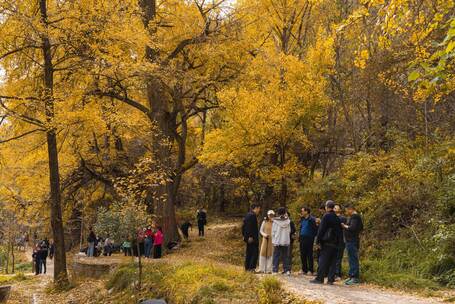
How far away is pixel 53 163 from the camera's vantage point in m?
15.1

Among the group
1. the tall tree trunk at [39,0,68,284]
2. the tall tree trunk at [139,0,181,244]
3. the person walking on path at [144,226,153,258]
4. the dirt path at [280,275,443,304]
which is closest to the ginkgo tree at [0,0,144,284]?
the tall tree trunk at [39,0,68,284]

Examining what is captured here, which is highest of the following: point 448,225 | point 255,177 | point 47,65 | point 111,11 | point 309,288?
point 111,11

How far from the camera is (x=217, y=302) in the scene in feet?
28.8

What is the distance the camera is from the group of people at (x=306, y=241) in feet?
32.5

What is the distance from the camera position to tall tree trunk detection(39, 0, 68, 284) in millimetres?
13555

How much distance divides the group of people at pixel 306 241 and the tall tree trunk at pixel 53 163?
637 centimetres

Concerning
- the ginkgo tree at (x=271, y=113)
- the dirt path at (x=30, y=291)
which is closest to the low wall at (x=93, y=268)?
the dirt path at (x=30, y=291)

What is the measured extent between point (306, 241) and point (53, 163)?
8506 millimetres

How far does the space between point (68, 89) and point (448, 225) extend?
464 inches

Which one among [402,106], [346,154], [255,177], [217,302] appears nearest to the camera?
[217,302]

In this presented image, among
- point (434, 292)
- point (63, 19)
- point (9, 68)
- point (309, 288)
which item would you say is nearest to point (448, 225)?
point (434, 292)

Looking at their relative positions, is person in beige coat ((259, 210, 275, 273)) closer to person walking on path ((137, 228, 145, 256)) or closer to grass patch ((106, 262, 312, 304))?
grass patch ((106, 262, 312, 304))

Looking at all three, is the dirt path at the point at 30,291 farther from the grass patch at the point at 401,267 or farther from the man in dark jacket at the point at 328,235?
the grass patch at the point at 401,267

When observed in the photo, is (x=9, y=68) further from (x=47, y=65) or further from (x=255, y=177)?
(x=255, y=177)
